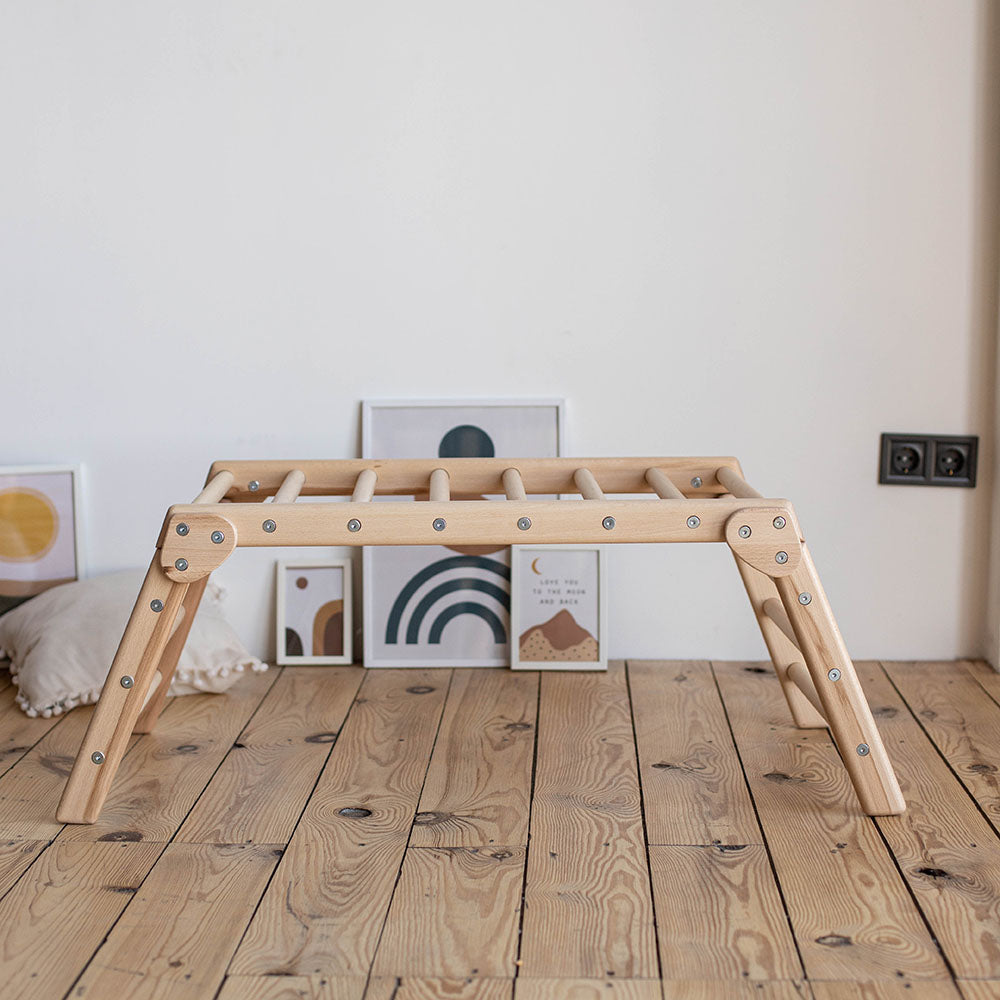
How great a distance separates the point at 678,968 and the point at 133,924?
1.91 ft

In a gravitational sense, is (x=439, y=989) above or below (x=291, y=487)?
below

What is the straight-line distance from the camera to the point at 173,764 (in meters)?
1.66

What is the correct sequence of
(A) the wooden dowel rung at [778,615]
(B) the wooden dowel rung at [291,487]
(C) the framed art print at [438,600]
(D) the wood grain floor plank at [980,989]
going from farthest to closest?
(C) the framed art print at [438,600]
(A) the wooden dowel rung at [778,615]
(B) the wooden dowel rung at [291,487]
(D) the wood grain floor plank at [980,989]

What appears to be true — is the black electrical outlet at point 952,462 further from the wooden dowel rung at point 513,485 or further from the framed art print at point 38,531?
the framed art print at point 38,531

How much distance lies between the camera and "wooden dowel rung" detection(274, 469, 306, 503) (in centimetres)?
152

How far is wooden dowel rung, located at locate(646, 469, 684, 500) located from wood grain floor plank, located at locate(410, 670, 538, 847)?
1.46 feet

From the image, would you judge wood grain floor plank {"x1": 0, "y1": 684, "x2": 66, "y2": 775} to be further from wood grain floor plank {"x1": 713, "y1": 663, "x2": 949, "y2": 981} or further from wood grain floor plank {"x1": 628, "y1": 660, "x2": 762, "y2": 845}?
wood grain floor plank {"x1": 713, "y1": 663, "x2": 949, "y2": 981}

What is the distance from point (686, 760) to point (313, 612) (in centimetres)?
80

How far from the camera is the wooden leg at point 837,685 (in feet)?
4.69

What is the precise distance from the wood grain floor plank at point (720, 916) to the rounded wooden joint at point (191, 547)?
0.65m

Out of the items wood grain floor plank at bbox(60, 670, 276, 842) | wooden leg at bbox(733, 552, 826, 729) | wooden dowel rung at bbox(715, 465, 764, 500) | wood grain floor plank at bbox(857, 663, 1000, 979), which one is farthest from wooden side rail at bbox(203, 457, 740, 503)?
wood grain floor plank at bbox(857, 663, 1000, 979)

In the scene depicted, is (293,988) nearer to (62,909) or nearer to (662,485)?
(62,909)

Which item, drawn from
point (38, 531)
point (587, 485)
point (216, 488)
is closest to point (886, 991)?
point (587, 485)

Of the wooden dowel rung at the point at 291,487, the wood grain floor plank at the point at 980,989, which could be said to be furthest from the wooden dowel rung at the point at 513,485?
the wood grain floor plank at the point at 980,989
